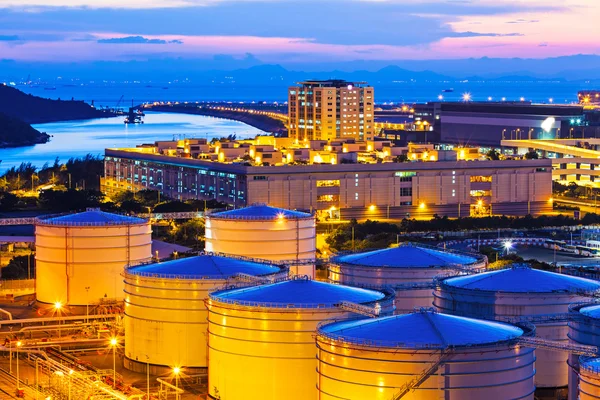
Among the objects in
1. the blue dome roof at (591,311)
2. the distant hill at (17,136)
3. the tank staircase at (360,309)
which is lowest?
the tank staircase at (360,309)

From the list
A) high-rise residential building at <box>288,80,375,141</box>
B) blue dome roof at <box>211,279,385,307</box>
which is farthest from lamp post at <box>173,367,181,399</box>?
→ high-rise residential building at <box>288,80,375,141</box>

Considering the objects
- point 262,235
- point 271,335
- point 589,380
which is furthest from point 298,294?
point 262,235

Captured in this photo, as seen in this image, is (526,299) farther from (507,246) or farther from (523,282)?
(507,246)

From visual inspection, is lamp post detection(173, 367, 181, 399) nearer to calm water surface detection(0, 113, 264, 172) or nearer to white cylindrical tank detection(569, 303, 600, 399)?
white cylindrical tank detection(569, 303, 600, 399)

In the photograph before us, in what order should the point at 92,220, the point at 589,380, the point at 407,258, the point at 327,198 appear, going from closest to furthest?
the point at 589,380, the point at 407,258, the point at 92,220, the point at 327,198

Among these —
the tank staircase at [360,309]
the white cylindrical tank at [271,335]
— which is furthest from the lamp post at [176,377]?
the tank staircase at [360,309]

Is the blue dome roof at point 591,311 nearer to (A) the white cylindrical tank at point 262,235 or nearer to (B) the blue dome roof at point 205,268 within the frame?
(B) the blue dome roof at point 205,268

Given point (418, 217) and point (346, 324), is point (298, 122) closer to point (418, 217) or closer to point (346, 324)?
point (418, 217)
